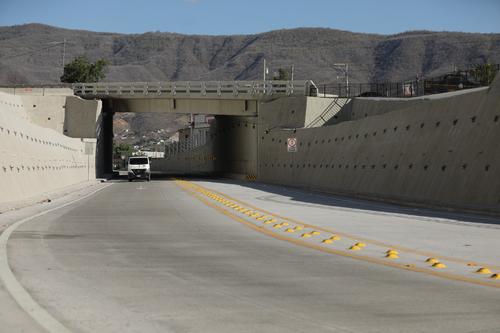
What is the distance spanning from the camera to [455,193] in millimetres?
28812

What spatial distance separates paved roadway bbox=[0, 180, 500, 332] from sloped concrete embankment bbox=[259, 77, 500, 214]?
6908mm

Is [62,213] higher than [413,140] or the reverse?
the reverse

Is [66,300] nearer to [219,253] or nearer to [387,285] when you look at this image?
[387,285]

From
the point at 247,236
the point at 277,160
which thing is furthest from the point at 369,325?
the point at 277,160

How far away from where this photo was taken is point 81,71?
122625 mm

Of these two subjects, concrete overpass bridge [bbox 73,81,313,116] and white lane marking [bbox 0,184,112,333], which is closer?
white lane marking [bbox 0,184,112,333]

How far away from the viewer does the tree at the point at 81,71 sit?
123 m

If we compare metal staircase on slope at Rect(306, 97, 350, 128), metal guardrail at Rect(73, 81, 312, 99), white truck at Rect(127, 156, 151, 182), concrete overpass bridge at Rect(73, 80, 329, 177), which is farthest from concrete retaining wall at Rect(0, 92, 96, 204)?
metal staircase on slope at Rect(306, 97, 350, 128)

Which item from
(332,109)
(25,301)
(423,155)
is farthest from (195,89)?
(25,301)

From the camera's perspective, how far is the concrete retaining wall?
1165 inches

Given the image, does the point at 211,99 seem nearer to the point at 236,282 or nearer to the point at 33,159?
the point at 33,159

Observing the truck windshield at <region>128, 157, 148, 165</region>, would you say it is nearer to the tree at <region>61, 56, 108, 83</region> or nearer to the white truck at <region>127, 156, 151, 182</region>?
the white truck at <region>127, 156, 151, 182</region>

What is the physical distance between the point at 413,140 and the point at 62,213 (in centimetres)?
1532

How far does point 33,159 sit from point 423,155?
53.6ft
